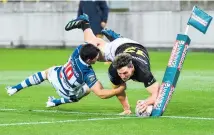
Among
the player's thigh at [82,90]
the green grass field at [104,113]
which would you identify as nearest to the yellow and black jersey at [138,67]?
the green grass field at [104,113]

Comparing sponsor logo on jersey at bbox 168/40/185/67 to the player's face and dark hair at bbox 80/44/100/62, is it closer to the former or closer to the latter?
the player's face

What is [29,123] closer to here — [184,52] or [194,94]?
[184,52]

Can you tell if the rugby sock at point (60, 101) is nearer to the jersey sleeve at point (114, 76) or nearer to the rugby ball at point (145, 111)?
the jersey sleeve at point (114, 76)

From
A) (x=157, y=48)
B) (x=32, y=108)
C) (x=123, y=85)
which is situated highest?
(x=123, y=85)

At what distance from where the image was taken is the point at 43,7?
34750 millimetres

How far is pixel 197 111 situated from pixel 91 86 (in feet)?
5.72

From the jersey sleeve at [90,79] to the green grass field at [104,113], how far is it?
1.59 ft

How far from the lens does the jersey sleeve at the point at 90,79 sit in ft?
41.3

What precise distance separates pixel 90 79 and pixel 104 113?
642 mm

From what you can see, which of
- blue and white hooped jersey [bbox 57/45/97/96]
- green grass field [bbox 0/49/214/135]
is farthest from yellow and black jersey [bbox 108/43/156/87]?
green grass field [bbox 0/49/214/135]

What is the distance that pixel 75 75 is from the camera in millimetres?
13023

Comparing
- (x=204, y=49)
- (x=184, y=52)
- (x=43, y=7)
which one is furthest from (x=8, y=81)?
(x=43, y=7)

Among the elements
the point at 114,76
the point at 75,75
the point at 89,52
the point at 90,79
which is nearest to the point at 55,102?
the point at 75,75

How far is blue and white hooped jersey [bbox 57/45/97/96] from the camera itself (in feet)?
41.8
